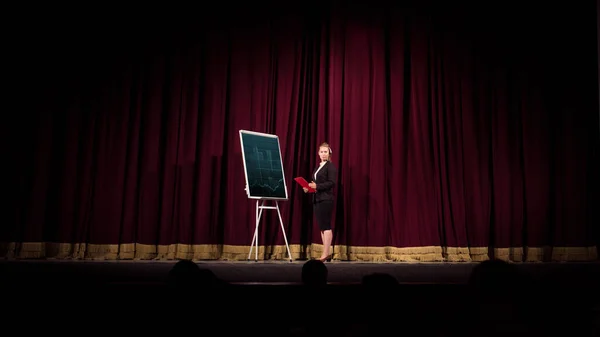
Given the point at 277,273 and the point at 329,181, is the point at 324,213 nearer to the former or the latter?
the point at 329,181

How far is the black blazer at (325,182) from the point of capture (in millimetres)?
5170

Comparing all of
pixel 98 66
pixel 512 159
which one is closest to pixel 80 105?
pixel 98 66

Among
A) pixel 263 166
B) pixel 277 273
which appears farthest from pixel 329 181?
pixel 277 273

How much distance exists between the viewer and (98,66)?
5941 mm

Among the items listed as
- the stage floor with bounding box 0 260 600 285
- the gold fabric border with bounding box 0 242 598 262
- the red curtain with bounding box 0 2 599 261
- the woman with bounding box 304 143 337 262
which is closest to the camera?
the stage floor with bounding box 0 260 600 285

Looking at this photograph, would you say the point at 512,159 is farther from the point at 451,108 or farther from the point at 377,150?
the point at 377,150

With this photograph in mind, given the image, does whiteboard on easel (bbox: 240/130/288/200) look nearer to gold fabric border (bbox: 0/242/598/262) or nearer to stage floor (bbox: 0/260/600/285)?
gold fabric border (bbox: 0/242/598/262)

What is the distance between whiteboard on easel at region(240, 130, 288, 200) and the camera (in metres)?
5.22

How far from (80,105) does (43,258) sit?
1809mm

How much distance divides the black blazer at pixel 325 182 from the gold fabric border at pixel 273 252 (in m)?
0.73

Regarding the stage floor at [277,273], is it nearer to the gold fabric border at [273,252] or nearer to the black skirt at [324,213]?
the black skirt at [324,213]

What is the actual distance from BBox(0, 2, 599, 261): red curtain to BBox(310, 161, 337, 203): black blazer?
26.8 inches

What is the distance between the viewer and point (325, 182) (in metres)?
5.19

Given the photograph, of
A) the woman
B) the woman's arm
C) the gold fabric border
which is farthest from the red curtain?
the woman's arm
